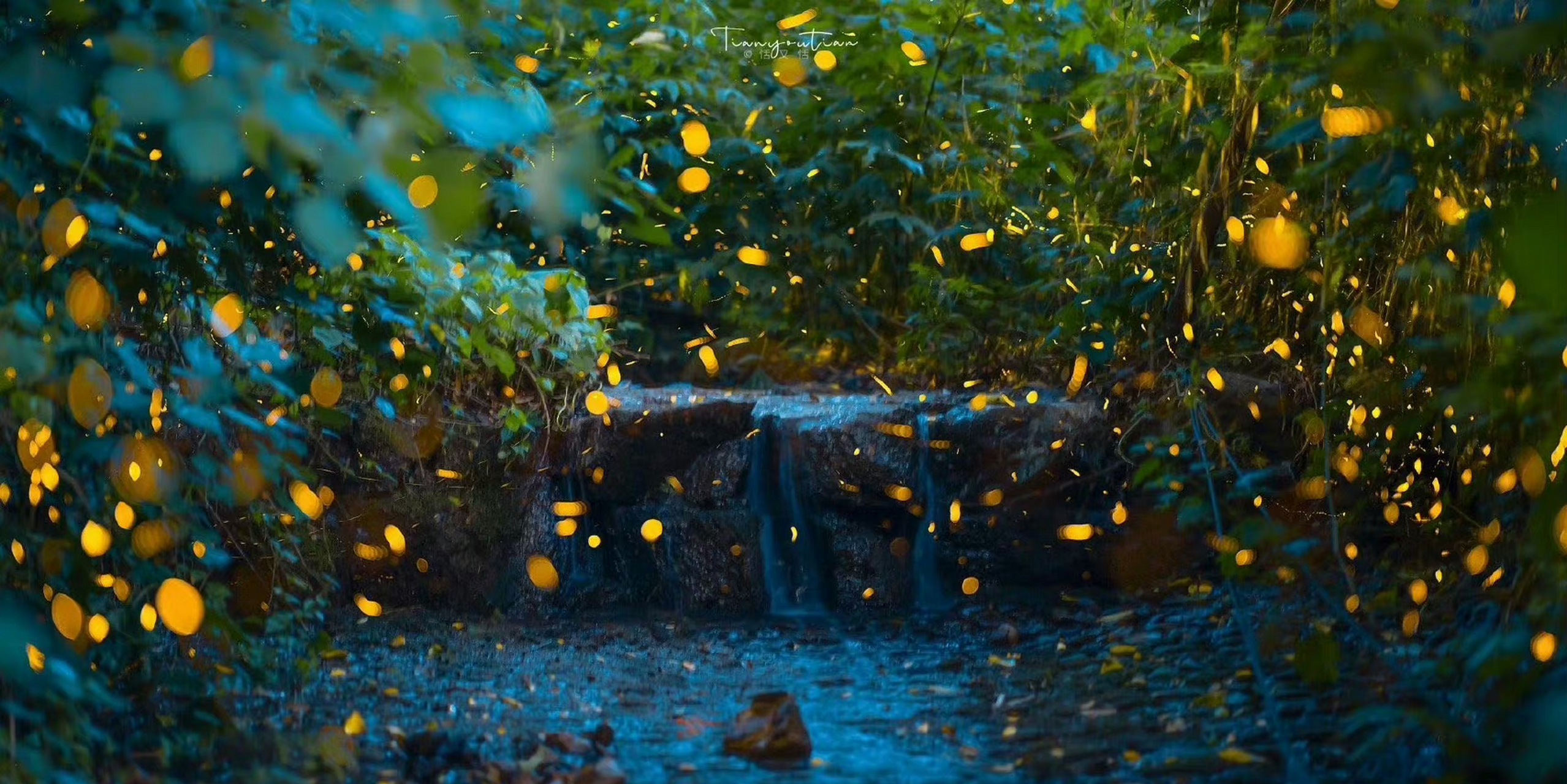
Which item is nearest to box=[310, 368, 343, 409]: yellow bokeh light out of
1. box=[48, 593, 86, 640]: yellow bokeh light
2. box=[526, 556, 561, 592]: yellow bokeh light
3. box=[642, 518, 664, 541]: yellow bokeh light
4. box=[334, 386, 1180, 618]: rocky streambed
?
box=[48, 593, 86, 640]: yellow bokeh light

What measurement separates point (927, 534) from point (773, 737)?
2058 mm

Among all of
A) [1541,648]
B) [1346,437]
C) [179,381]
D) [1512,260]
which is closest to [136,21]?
[179,381]

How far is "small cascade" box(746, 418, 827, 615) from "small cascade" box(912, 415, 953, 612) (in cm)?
33

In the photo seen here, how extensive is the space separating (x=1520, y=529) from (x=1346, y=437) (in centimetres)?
104

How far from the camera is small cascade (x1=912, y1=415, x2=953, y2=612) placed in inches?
185

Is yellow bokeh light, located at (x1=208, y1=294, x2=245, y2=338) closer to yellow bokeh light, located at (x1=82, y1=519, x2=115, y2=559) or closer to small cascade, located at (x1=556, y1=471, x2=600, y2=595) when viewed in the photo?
yellow bokeh light, located at (x1=82, y1=519, x2=115, y2=559)

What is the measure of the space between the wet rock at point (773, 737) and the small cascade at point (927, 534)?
1.90 metres

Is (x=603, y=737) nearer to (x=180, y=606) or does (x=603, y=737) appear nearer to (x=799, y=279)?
(x=180, y=606)

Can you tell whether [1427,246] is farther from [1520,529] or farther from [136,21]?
[136,21]

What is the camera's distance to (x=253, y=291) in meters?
2.68

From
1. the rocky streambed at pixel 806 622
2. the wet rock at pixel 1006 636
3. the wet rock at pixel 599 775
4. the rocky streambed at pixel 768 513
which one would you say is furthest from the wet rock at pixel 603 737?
the rocky streambed at pixel 768 513

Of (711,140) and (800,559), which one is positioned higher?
(711,140)

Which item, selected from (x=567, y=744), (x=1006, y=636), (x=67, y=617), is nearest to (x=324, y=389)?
→ (x=67, y=617)

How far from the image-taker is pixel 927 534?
4.73 m
